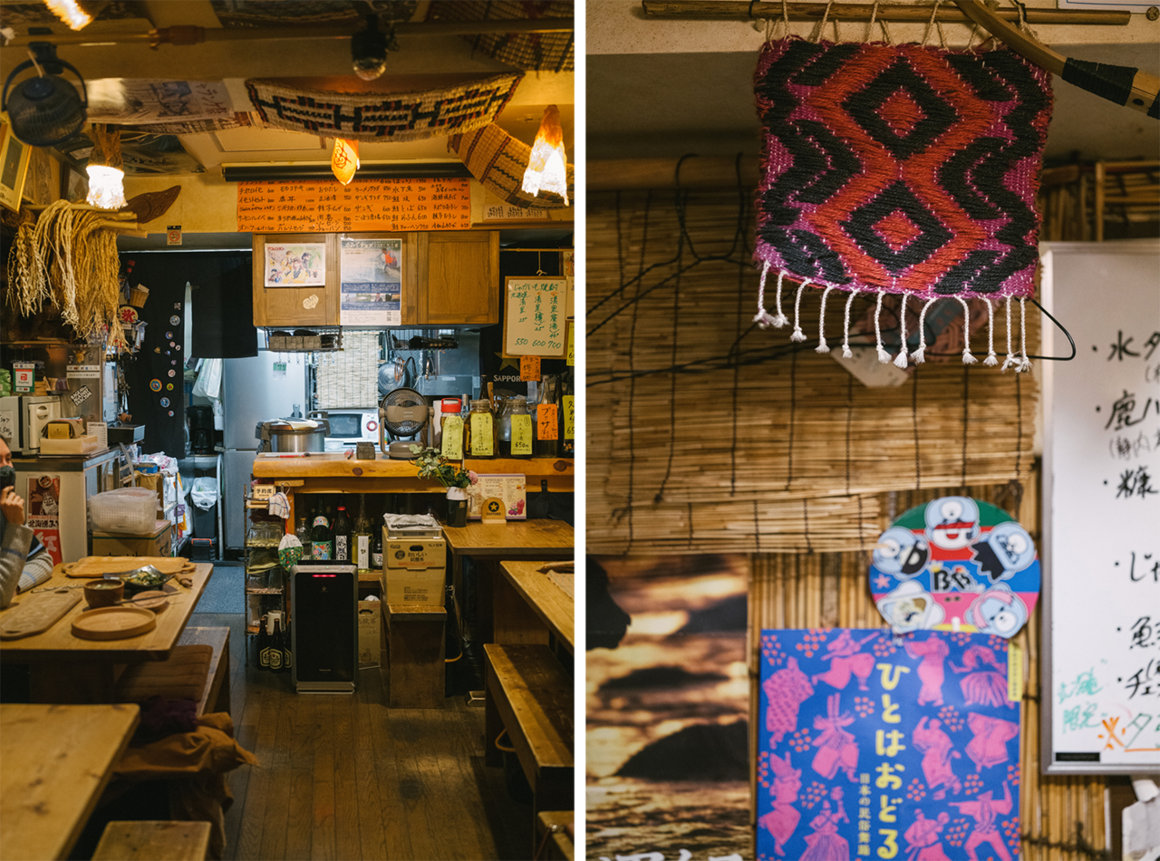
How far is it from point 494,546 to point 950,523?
4.36 ft

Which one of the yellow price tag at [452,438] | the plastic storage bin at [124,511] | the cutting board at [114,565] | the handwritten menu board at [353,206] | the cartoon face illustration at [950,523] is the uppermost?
the handwritten menu board at [353,206]

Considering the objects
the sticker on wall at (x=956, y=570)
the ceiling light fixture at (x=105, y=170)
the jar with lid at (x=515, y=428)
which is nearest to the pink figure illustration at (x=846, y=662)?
the sticker on wall at (x=956, y=570)

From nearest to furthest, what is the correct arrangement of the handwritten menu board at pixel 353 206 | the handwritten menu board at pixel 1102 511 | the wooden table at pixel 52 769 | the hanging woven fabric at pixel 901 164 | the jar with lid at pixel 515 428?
the wooden table at pixel 52 769 < the handwritten menu board at pixel 353 206 < the jar with lid at pixel 515 428 < the hanging woven fabric at pixel 901 164 < the handwritten menu board at pixel 1102 511

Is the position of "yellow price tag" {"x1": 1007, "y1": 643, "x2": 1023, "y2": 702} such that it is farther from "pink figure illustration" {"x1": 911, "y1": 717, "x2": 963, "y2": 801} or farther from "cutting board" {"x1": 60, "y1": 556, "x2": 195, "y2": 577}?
"cutting board" {"x1": 60, "y1": 556, "x2": 195, "y2": 577}

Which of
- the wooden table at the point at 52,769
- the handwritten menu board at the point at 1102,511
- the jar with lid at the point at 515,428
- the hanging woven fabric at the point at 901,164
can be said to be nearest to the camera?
the wooden table at the point at 52,769

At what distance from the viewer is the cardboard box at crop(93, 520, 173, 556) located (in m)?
0.70

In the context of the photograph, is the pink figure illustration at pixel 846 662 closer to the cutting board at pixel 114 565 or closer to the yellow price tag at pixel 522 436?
the yellow price tag at pixel 522 436

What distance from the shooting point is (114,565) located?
2.29 ft

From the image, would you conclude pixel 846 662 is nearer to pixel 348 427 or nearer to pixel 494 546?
pixel 494 546

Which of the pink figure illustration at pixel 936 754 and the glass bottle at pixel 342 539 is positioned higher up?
the glass bottle at pixel 342 539

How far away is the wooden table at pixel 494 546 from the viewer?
2.69 feet

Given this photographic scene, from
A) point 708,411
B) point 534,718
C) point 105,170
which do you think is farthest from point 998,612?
point 105,170

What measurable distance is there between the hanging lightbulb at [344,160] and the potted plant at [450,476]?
0.30m

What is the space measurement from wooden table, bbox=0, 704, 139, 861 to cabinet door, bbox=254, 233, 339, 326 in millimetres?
412
